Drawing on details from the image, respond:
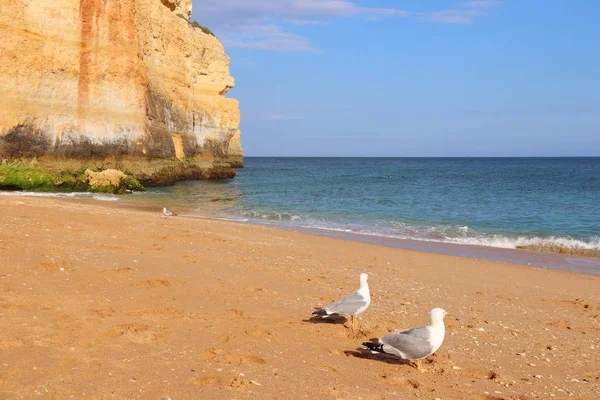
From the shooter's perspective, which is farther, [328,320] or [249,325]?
[328,320]

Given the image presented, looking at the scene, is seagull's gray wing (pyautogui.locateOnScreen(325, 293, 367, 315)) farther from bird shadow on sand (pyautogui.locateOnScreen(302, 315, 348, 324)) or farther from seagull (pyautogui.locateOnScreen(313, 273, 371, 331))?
bird shadow on sand (pyautogui.locateOnScreen(302, 315, 348, 324))

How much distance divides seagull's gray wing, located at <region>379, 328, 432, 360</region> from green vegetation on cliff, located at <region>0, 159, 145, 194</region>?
25284 mm

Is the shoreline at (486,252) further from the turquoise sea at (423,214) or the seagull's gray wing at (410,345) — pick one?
the seagull's gray wing at (410,345)

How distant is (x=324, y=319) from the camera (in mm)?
6852

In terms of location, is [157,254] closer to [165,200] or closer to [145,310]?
[145,310]

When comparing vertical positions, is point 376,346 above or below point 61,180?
below

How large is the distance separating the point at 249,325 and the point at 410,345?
1.88 m

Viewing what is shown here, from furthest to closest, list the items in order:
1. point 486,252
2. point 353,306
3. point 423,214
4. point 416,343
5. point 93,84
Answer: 1. point 93,84
2. point 423,214
3. point 486,252
4. point 353,306
5. point 416,343

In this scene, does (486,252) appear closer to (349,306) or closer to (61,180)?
(349,306)

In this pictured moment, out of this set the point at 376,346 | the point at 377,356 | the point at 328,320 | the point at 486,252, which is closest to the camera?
the point at 376,346

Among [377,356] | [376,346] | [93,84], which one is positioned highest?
[93,84]

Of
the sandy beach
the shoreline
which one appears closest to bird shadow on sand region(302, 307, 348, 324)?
the sandy beach

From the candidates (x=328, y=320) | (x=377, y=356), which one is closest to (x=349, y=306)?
(x=328, y=320)

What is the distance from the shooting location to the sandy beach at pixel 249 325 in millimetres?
4727
